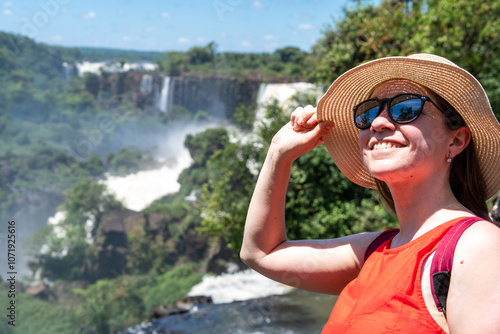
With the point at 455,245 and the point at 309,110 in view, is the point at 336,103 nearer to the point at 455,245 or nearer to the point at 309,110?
the point at 309,110

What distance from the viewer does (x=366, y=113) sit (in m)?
1.12

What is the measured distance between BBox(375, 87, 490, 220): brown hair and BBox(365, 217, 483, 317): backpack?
19cm

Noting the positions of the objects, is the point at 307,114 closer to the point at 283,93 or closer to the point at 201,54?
the point at 283,93

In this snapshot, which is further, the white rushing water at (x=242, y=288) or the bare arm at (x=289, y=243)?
the white rushing water at (x=242, y=288)

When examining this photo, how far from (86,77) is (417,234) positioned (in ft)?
151

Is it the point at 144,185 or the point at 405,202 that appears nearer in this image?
the point at 405,202

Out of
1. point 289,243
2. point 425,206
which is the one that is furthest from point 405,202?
point 289,243

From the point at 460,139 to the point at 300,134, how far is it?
0.42 metres

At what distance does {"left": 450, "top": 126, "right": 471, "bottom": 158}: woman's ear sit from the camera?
104 cm

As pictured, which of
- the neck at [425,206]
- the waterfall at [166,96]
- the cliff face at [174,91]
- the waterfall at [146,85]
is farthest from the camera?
the waterfall at [146,85]

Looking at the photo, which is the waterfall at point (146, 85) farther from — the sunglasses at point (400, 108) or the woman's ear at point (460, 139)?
the woman's ear at point (460, 139)

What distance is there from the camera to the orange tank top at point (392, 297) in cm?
85

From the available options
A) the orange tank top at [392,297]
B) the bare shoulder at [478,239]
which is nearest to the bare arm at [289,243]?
the orange tank top at [392,297]

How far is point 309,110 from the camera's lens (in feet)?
4.21
